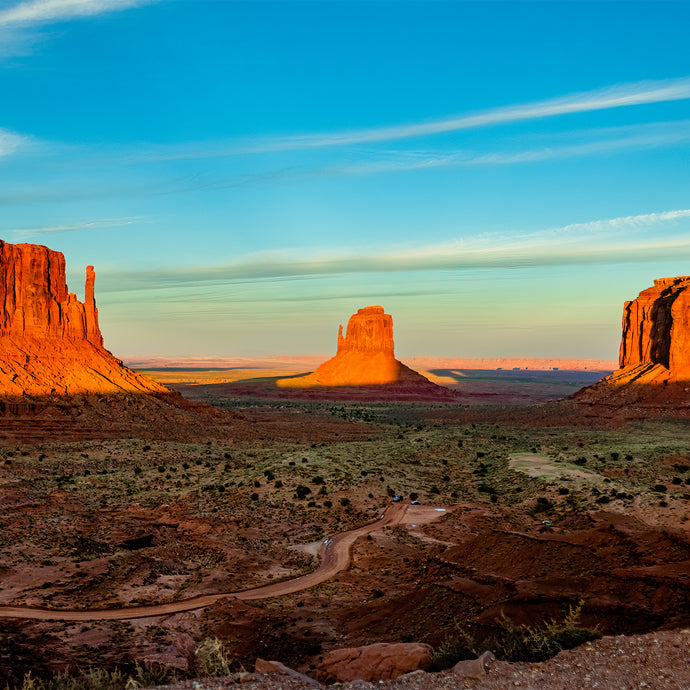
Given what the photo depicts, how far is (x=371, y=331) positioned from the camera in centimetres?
18500

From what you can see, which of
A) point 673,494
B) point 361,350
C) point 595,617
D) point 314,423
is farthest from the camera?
point 361,350

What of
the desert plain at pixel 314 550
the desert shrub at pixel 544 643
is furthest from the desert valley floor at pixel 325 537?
the desert shrub at pixel 544 643

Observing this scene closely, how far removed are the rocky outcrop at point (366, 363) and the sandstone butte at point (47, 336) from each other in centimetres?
9885

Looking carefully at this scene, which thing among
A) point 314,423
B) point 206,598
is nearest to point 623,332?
point 314,423

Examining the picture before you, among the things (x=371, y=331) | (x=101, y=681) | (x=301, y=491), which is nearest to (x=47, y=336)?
(x=301, y=491)

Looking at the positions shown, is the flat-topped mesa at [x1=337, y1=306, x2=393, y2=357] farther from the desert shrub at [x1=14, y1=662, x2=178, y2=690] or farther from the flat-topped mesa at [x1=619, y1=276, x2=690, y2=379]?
the desert shrub at [x1=14, y1=662, x2=178, y2=690]

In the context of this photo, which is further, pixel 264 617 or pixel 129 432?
pixel 129 432

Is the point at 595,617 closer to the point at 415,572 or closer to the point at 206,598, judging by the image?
the point at 415,572

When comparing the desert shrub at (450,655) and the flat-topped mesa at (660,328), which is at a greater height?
the flat-topped mesa at (660,328)

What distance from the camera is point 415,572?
25594 millimetres

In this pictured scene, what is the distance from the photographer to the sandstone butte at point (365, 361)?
17888 cm

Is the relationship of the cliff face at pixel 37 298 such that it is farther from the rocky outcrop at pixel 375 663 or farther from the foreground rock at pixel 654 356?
the foreground rock at pixel 654 356

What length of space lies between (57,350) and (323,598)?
210 ft

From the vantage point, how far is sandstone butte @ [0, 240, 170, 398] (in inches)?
2852
